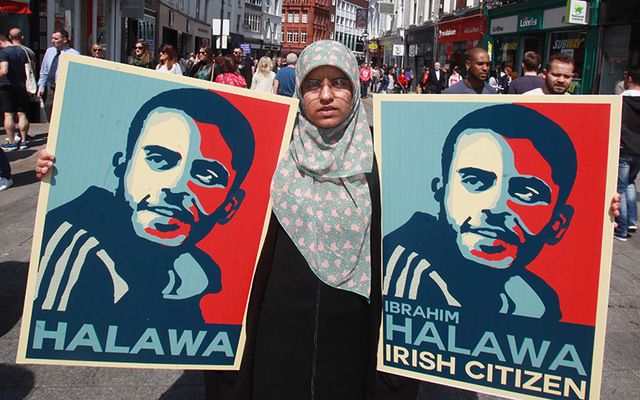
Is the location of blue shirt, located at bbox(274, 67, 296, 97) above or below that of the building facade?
below

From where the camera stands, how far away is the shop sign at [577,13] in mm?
18375

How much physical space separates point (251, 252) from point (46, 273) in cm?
82

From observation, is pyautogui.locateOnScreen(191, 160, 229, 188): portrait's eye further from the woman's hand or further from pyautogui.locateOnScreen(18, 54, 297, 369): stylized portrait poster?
the woman's hand

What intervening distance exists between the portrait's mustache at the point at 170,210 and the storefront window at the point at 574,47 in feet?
58.8

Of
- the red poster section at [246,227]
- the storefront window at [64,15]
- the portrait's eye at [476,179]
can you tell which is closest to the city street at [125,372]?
the red poster section at [246,227]

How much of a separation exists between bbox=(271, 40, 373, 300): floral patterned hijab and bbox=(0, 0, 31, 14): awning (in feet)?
41.0

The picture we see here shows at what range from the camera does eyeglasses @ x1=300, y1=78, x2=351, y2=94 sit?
2.24 m

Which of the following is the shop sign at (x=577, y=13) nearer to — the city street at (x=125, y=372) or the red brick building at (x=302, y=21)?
the city street at (x=125, y=372)

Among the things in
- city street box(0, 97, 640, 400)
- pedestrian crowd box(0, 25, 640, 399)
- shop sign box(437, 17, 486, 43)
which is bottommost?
city street box(0, 97, 640, 400)

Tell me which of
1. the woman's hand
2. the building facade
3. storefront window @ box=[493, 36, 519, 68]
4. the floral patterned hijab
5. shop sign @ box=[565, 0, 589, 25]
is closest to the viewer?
the floral patterned hijab

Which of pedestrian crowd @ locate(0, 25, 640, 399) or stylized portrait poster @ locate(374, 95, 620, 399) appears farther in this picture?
stylized portrait poster @ locate(374, 95, 620, 399)

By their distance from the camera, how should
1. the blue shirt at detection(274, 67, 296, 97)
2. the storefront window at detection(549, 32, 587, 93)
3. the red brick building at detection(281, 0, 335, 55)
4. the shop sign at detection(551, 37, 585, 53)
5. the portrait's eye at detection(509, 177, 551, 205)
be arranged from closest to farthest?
1. the portrait's eye at detection(509, 177, 551, 205)
2. the blue shirt at detection(274, 67, 296, 97)
3. the storefront window at detection(549, 32, 587, 93)
4. the shop sign at detection(551, 37, 585, 53)
5. the red brick building at detection(281, 0, 335, 55)

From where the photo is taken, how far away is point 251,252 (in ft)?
8.39

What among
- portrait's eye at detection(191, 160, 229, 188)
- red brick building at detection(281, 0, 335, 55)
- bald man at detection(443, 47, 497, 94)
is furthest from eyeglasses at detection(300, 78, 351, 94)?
red brick building at detection(281, 0, 335, 55)
